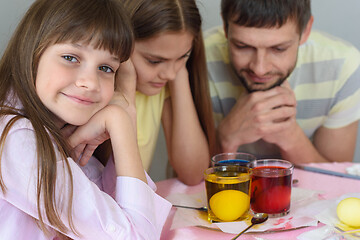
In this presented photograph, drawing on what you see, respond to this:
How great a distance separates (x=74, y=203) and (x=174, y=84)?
0.69 meters

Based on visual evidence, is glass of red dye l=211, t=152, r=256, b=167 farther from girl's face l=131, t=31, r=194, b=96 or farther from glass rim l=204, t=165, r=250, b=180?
girl's face l=131, t=31, r=194, b=96

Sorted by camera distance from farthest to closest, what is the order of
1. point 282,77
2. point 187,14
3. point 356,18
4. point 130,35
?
1. point 356,18
2. point 282,77
3. point 187,14
4. point 130,35

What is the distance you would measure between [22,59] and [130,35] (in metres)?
0.22

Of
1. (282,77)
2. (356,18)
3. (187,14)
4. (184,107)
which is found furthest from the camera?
(356,18)

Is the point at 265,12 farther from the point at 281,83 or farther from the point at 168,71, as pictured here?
the point at 168,71

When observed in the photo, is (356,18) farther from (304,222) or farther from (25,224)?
(25,224)

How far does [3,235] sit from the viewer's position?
870 millimetres

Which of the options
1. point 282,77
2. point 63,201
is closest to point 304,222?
point 63,201

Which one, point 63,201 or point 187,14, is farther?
point 187,14

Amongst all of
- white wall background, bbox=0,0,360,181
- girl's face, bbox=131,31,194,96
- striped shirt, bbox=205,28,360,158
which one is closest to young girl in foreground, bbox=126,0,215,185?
girl's face, bbox=131,31,194,96

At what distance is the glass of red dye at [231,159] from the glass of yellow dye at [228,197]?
13 centimetres

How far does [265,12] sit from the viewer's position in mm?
1481

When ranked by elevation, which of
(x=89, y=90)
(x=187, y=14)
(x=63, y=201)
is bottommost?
(x=63, y=201)

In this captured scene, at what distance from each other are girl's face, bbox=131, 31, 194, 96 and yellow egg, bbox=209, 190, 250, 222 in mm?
415
